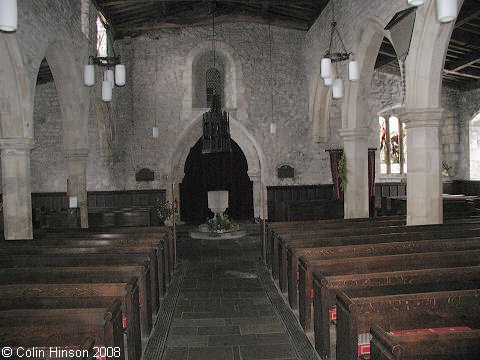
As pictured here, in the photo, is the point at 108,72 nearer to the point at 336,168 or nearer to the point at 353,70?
the point at 353,70

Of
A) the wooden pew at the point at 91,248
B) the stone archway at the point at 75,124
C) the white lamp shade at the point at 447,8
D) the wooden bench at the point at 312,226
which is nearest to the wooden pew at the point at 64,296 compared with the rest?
the wooden pew at the point at 91,248

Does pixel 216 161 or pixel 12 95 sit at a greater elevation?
pixel 12 95

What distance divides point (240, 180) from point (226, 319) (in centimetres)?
1104

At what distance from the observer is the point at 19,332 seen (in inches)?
98.5

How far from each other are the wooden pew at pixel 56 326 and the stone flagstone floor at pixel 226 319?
1.38m

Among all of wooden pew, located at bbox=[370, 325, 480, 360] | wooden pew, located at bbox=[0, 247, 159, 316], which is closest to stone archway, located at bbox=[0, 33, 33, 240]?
wooden pew, located at bbox=[0, 247, 159, 316]

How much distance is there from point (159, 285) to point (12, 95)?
170 inches

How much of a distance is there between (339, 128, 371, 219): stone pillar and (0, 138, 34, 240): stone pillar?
23.4 feet

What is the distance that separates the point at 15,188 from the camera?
711 cm

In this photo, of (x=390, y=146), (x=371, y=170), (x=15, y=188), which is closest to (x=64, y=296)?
(x=15, y=188)

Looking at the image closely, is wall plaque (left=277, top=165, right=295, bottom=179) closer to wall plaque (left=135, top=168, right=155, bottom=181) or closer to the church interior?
the church interior

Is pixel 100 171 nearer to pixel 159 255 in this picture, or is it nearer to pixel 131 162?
pixel 131 162

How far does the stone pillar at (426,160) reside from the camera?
658cm

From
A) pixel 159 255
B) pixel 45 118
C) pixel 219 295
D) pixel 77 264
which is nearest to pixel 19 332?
pixel 77 264
